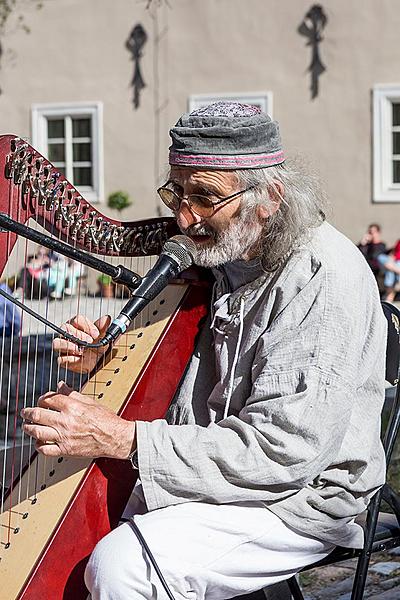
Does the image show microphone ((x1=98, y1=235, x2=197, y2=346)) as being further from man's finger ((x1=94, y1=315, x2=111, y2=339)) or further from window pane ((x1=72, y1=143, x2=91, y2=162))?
window pane ((x1=72, y1=143, x2=91, y2=162))

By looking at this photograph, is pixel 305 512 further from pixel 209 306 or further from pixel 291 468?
pixel 209 306

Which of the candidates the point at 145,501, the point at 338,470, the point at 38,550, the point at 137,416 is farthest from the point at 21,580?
the point at 338,470

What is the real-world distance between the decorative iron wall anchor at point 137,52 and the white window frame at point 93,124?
449 millimetres

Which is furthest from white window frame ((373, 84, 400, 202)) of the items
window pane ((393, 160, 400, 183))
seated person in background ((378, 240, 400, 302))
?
seated person in background ((378, 240, 400, 302))

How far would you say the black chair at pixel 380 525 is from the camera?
94.0 inches

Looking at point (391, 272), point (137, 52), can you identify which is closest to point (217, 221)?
point (391, 272)

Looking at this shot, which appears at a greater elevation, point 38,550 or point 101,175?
point 101,175

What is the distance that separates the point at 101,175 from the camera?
13242 mm

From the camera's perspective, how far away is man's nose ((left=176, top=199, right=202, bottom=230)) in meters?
2.29

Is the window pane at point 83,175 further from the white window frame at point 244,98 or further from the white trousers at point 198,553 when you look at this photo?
the white trousers at point 198,553

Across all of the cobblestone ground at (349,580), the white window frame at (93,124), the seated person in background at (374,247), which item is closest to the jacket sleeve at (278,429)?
the cobblestone ground at (349,580)

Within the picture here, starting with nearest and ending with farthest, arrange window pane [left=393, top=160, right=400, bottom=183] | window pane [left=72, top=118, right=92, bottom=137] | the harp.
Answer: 1. the harp
2. window pane [left=393, top=160, right=400, bottom=183]
3. window pane [left=72, top=118, right=92, bottom=137]

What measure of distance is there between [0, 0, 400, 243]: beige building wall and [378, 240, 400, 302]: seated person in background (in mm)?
676

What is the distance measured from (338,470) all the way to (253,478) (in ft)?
0.79
